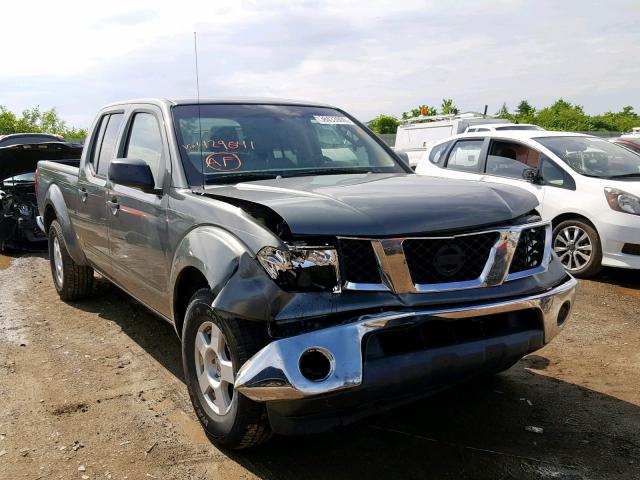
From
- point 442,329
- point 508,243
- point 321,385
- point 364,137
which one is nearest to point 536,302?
point 508,243

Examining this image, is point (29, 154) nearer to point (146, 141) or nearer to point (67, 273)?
point (67, 273)

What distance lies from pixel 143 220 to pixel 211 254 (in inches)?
45.6

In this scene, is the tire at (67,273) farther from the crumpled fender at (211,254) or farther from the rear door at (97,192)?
the crumpled fender at (211,254)

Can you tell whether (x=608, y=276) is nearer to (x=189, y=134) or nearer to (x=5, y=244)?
(x=189, y=134)

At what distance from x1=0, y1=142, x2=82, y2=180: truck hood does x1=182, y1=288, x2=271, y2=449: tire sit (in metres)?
6.43

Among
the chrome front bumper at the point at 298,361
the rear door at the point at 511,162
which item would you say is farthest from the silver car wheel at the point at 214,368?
the rear door at the point at 511,162

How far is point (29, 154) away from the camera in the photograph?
9.14 meters

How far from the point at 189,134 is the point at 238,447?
1947mm

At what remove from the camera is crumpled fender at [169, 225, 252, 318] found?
2.86 metres

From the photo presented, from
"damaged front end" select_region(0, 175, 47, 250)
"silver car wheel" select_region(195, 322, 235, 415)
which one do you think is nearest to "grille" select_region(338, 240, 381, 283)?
"silver car wheel" select_region(195, 322, 235, 415)

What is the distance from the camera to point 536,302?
2.97 meters

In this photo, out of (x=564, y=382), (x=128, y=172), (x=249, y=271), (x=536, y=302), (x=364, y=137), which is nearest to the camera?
(x=249, y=271)

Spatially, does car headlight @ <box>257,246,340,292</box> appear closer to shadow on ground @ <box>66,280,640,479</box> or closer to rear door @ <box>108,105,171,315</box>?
shadow on ground @ <box>66,280,640,479</box>

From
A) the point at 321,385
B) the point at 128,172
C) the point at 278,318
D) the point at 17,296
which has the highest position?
the point at 128,172
